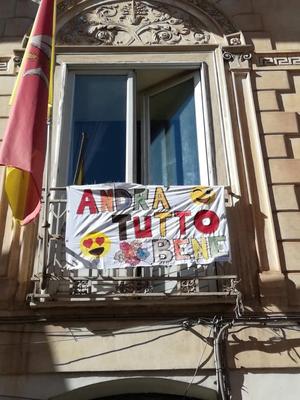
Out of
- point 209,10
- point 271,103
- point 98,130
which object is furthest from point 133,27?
point 271,103

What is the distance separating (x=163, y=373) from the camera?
582cm

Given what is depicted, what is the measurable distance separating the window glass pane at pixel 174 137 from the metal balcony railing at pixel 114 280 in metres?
1.52

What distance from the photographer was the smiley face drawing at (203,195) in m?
6.71

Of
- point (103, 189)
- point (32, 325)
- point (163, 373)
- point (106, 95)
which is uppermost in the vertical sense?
point (106, 95)

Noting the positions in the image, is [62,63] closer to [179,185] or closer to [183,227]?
[179,185]

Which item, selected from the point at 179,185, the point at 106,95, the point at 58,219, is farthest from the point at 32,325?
the point at 106,95

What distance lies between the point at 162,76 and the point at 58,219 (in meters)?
3.10

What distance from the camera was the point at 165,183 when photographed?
7.55 m

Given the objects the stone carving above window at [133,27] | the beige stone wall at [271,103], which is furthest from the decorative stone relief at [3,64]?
the stone carving above window at [133,27]

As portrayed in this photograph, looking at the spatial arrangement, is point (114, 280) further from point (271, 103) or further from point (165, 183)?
point (271, 103)

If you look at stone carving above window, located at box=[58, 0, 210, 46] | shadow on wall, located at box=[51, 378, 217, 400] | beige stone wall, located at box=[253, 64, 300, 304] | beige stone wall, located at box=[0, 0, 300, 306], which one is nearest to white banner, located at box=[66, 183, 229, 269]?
beige stone wall, located at box=[0, 0, 300, 306]

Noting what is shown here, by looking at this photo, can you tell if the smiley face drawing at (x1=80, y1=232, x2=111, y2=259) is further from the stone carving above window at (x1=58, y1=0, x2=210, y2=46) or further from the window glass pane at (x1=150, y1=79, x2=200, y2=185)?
the stone carving above window at (x1=58, y1=0, x2=210, y2=46)

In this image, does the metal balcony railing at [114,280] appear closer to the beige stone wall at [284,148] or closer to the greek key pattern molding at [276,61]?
the beige stone wall at [284,148]

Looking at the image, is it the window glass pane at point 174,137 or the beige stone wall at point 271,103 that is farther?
the window glass pane at point 174,137
